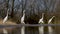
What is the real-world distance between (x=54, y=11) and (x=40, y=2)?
7.13ft

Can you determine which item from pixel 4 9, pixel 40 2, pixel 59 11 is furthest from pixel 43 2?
pixel 4 9

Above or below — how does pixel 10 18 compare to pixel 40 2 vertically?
below

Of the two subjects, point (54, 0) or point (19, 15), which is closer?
point (19, 15)

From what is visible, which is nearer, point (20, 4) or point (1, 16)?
point (1, 16)

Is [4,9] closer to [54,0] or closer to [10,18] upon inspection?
[10,18]

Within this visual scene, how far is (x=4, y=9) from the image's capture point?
94.0 ft

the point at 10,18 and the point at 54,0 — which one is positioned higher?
the point at 54,0

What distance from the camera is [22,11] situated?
2894 centimetres

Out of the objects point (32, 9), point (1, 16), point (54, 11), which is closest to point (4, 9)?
point (1, 16)

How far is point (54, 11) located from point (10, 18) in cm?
576

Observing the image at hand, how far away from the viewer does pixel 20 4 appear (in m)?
29.8

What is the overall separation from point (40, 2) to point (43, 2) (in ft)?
1.33

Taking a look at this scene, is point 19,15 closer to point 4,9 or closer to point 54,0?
point 4,9

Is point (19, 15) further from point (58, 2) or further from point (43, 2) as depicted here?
point (58, 2)
